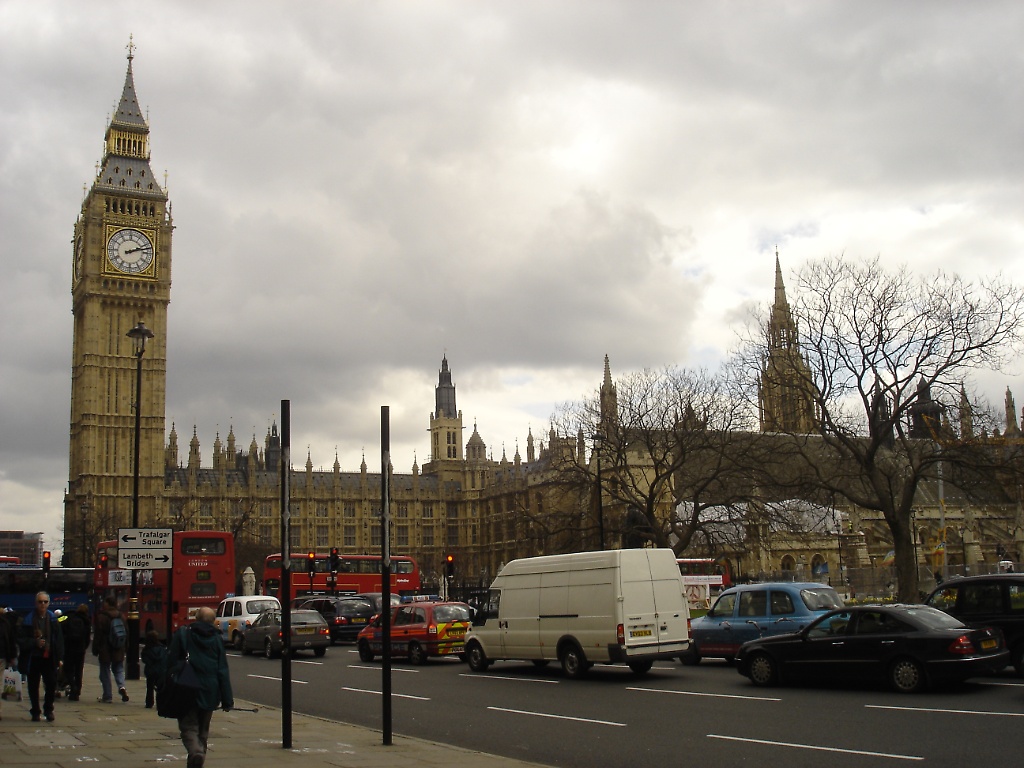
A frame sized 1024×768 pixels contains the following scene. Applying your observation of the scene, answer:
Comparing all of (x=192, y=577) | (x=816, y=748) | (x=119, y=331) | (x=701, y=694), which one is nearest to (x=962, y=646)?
(x=701, y=694)

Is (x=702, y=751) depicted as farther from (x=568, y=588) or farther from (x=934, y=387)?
(x=934, y=387)

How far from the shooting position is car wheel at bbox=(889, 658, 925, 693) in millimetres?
14617

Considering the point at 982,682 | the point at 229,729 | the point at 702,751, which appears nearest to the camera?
the point at 702,751

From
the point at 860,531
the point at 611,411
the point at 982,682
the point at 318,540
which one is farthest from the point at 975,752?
the point at 318,540

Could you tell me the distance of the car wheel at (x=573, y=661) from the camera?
19.0 meters

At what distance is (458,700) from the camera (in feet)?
54.2

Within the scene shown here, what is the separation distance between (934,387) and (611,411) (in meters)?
18.3

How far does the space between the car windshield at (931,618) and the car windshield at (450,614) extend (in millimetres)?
12451

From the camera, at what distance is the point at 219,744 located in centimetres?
1185

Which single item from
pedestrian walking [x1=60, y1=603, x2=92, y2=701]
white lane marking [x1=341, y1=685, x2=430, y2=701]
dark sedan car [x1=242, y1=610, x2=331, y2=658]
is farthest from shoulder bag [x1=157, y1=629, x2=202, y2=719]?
dark sedan car [x1=242, y1=610, x2=331, y2=658]

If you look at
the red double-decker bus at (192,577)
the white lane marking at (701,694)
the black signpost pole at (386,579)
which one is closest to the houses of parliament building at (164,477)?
the red double-decker bus at (192,577)

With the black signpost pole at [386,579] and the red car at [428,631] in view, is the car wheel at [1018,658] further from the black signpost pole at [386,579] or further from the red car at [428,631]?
the red car at [428,631]

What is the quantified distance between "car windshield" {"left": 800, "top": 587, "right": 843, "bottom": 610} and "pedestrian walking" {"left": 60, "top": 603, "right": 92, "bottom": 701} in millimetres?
12966

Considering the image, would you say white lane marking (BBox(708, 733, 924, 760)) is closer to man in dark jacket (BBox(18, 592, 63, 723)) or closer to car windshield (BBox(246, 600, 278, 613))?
man in dark jacket (BBox(18, 592, 63, 723))
